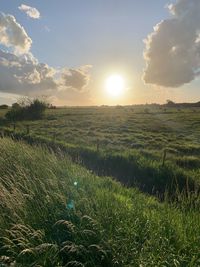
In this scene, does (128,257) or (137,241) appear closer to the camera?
(128,257)

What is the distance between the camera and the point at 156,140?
31656mm

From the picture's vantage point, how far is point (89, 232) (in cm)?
607

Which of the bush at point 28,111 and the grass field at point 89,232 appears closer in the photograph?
the grass field at point 89,232

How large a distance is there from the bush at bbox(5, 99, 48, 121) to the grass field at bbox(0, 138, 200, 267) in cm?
5547

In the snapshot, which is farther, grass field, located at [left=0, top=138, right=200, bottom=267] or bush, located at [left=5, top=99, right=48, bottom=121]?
bush, located at [left=5, top=99, right=48, bottom=121]

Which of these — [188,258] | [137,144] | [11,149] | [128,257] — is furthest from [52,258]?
[137,144]

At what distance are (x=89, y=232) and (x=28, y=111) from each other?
61.1 m

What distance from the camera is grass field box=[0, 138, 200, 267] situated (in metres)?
5.57

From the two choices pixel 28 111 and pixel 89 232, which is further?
pixel 28 111

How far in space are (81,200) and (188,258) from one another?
2.19m

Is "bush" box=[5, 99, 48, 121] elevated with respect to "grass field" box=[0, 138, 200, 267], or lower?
lower

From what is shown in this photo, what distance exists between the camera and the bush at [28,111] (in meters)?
62.5

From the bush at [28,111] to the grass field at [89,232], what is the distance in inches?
2184

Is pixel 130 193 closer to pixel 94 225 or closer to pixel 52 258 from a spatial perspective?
pixel 94 225
